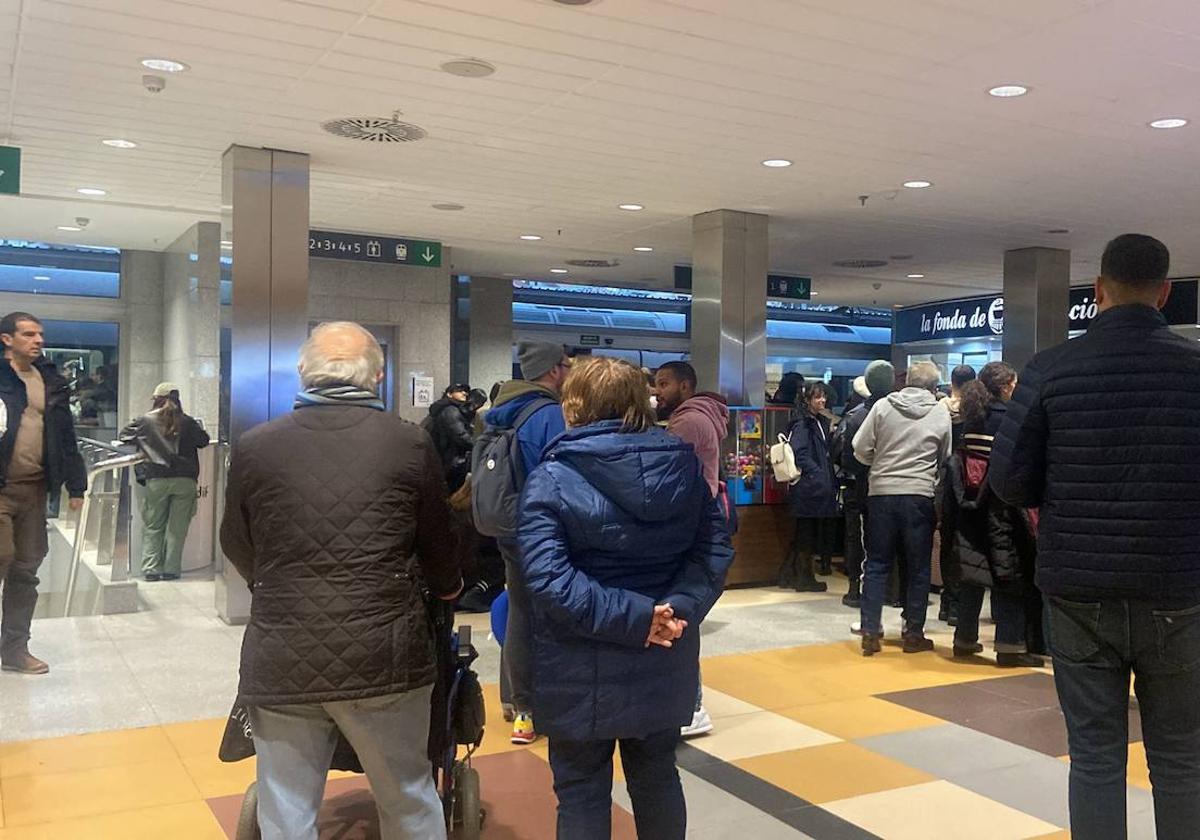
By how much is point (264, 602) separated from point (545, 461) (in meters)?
0.77

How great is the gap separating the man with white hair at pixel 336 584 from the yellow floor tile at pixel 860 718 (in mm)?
2704

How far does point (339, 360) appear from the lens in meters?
2.60

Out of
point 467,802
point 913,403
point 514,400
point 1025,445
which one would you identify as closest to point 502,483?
point 514,400

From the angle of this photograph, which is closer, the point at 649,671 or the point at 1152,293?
the point at 649,671

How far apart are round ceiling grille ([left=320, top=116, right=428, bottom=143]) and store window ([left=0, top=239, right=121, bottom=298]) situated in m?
7.11

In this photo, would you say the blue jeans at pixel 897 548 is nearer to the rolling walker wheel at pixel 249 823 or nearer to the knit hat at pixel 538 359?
the knit hat at pixel 538 359

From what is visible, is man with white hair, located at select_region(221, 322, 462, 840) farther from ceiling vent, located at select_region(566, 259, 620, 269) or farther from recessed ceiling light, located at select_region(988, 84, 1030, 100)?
ceiling vent, located at select_region(566, 259, 620, 269)

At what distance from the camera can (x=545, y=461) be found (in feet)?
8.71

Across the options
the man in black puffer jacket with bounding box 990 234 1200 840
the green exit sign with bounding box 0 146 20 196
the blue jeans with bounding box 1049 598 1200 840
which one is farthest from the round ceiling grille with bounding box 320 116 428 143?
the blue jeans with bounding box 1049 598 1200 840

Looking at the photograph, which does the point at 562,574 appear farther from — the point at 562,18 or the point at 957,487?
the point at 957,487

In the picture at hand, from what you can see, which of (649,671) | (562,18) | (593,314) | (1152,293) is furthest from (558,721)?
(593,314)

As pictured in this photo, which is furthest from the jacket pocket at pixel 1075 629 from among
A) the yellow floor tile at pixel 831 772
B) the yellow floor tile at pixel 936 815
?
the yellow floor tile at pixel 831 772

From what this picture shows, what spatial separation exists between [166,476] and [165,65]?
407 centimetres

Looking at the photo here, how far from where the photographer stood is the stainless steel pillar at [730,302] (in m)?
9.30
